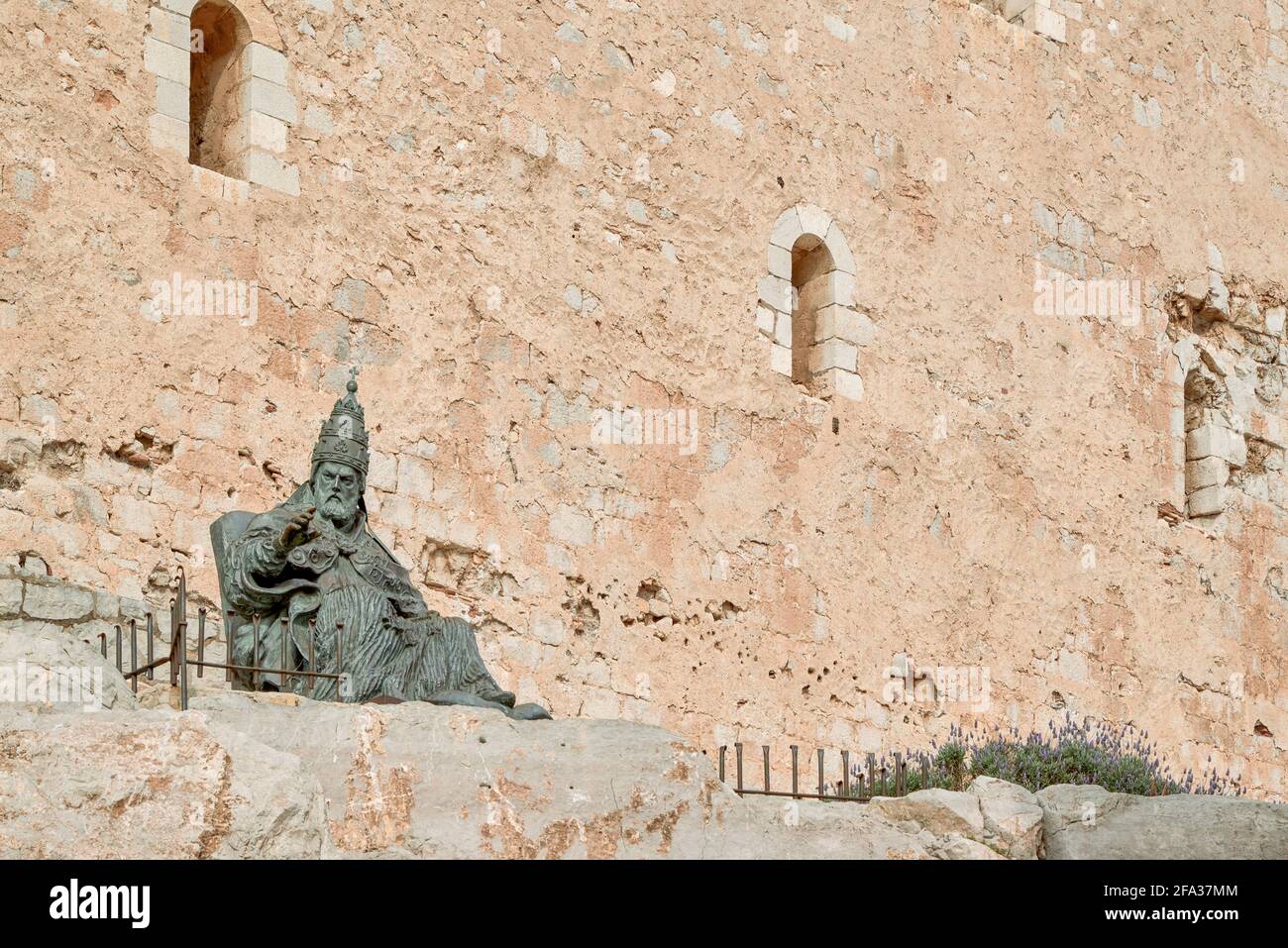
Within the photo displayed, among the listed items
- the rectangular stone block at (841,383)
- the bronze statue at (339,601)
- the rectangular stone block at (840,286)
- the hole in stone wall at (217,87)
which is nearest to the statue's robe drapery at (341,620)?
the bronze statue at (339,601)

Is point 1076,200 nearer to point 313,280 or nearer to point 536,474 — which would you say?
point 536,474

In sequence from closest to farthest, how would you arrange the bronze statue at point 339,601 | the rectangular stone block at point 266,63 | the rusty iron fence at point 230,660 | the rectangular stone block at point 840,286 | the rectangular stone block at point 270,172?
the rusty iron fence at point 230,660, the bronze statue at point 339,601, the rectangular stone block at point 270,172, the rectangular stone block at point 266,63, the rectangular stone block at point 840,286

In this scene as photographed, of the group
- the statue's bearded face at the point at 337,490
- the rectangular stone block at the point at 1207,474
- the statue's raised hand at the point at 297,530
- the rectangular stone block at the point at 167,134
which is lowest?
the statue's raised hand at the point at 297,530

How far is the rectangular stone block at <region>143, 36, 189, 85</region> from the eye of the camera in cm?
851

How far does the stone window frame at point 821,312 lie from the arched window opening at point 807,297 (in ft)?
0.05

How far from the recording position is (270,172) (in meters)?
8.77

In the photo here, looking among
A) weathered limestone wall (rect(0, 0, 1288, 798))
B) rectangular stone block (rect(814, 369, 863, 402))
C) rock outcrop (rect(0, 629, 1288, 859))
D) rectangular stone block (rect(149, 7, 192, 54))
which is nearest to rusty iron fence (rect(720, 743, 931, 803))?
weathered limestone wall (rect(0, 0, 1288, 798))

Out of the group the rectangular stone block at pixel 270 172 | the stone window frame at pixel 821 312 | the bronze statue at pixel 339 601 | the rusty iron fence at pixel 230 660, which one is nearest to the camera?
the rusty iron fence at pixel 230 660

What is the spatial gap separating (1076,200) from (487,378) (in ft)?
14.9

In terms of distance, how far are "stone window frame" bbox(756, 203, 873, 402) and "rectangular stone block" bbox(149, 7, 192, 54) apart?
320cm

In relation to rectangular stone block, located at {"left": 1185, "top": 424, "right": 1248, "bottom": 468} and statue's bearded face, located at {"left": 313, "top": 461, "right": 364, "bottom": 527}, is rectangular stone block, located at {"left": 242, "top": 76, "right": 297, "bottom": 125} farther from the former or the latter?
rectangular stone block, located at {"left": 1185, "top": 424, "right": 1248, "bottom": 468}

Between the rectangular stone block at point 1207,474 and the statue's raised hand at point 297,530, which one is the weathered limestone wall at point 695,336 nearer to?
the rectangular stone block at point 1207,474

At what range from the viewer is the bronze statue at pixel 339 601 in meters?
6.71

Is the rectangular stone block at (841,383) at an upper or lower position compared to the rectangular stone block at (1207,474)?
upper
